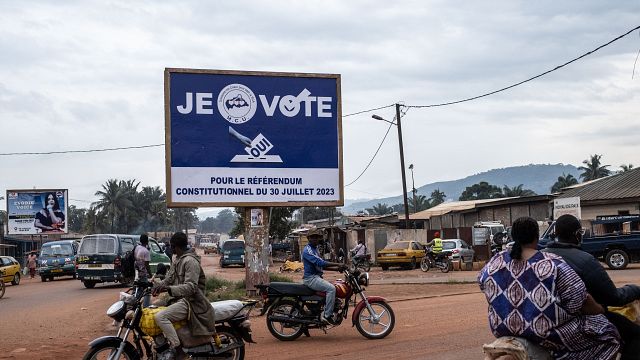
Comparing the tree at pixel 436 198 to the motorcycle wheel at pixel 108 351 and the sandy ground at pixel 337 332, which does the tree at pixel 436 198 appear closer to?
the sandy ground at pixel 337 332

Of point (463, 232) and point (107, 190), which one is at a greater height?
point (107, 190)

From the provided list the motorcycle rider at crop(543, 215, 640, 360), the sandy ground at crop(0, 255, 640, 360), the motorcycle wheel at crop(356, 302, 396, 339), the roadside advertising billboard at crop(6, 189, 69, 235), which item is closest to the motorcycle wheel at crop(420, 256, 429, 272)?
the sandy ground at crop(0, 255, 640, 360)

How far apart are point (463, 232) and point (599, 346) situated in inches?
1438

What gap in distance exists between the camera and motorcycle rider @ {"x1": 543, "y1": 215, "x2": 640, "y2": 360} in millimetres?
4777

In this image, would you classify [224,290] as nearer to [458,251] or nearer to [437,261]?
[437,261]

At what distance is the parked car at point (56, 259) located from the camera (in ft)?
115

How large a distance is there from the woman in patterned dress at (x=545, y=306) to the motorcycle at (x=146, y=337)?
13.5 ft

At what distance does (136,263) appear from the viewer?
18109 mm

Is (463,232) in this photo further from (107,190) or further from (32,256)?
(107,190)

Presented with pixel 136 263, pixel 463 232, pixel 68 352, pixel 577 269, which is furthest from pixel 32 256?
pixel 577 269

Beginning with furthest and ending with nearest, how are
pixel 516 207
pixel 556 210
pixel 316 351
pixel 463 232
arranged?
pixel 516 207, pixel 463 232, pixel 556 210, pixel 316 351

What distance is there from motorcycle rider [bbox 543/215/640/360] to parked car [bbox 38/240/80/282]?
32784 millimetres

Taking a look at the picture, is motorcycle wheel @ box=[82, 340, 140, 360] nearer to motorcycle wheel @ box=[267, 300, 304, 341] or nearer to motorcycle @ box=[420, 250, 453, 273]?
motorcycle wheel @ box=[267, 300, 304, 341]

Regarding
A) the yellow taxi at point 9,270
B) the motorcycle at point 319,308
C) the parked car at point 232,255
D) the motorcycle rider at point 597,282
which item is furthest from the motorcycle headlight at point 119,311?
the parked car at point 232,255
